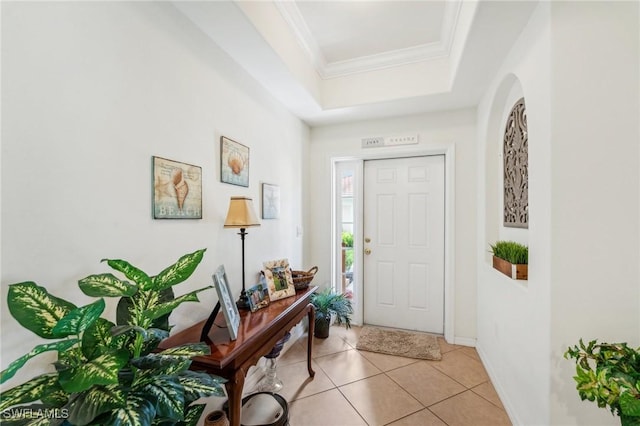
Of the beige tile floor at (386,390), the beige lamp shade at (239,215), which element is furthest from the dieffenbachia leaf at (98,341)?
the beige tile floor at (386,390)

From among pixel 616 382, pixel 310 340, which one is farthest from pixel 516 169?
pixel 310 340

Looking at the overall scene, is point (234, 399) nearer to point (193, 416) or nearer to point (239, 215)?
point (193, 416)

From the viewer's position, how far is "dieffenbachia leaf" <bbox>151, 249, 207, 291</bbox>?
3.12ft

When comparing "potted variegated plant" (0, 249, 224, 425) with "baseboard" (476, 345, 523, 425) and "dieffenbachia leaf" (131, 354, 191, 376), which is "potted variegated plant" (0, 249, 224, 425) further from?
"baseboard" (476, 345, 523, 425)

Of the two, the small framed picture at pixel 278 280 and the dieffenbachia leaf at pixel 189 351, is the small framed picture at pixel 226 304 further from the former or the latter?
the small framed picture at pixel 278 280

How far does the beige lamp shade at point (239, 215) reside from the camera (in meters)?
1.69

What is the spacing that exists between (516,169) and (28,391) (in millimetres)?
2636

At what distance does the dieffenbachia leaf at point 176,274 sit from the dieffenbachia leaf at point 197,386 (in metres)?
0.30

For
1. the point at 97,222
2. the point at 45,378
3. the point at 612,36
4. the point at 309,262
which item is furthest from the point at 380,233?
the point at 45,378


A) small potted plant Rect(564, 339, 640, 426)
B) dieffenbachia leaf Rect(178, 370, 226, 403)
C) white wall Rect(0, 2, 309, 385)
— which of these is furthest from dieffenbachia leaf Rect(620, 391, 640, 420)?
white wall Rect(0, 2, 309, 385)

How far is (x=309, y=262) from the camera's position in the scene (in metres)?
3.33

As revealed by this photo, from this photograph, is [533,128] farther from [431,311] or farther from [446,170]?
[431,311]

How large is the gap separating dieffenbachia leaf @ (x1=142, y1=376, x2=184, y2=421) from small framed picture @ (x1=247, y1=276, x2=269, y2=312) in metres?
0.95

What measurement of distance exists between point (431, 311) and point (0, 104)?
11.5ft
